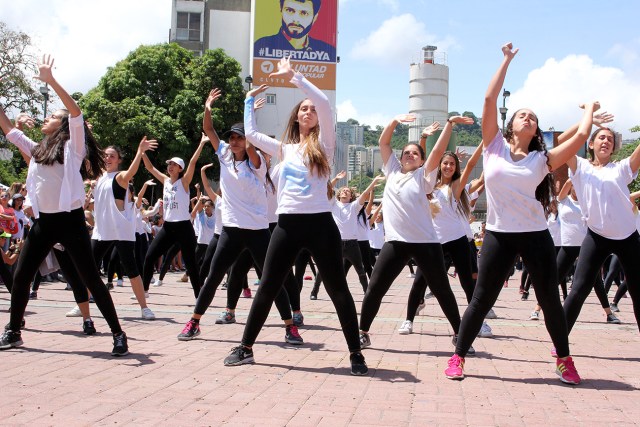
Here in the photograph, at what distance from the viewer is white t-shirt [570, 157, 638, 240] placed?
6629 mm

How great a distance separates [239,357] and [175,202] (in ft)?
15.4

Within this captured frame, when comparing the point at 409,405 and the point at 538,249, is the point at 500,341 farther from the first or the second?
the point at 409,405

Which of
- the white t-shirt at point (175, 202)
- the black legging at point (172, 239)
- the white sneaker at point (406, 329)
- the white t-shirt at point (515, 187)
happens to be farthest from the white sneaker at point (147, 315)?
the white t-shirt at point (515, 187)

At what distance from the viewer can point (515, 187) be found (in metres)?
5.50

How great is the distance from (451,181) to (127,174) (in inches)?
144

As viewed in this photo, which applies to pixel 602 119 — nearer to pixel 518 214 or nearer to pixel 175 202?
pixel 518 214

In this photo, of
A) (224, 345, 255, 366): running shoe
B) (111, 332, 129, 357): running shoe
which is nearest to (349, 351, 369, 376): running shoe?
(224, 345, 255, 366): running shoe

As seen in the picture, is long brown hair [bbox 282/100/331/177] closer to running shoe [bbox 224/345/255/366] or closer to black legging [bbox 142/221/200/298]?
running shoe [bbox 224/345/255/366]

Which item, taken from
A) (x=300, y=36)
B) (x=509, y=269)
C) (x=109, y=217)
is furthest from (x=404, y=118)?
(x=300, y=36)

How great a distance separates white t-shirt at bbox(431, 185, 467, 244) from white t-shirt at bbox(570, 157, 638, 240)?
1.65 m

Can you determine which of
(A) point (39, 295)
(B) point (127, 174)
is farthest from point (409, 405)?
(A) point (39, 295)

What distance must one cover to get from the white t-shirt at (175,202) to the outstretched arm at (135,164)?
4.00 feet

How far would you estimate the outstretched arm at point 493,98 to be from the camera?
5.40 meters

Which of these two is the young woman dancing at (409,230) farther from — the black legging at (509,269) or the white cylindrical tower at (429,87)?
the white cylindrical tower at (429,87)
